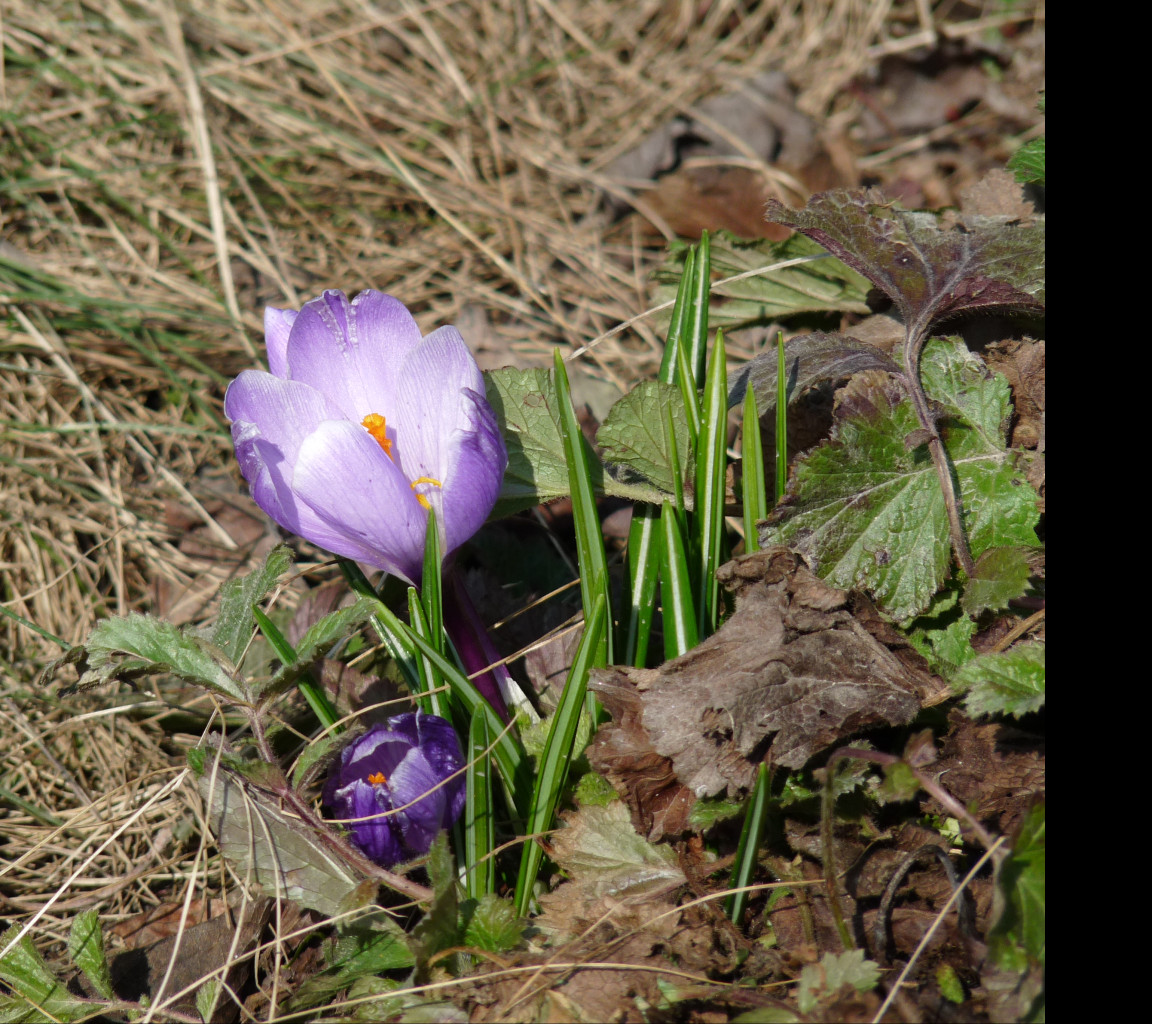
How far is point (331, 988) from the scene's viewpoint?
1265 mm

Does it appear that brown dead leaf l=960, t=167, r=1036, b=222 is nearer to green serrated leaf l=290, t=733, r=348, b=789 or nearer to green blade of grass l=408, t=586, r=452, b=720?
green blade of grass l=408, t=586, r=452, b=720

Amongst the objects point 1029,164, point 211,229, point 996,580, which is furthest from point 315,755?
point 211,229

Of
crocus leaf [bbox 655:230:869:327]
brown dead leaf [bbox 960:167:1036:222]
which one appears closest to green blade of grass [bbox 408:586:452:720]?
crocus leaf [bbox 655:230:869:327]

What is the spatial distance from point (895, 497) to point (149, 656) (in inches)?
44.0

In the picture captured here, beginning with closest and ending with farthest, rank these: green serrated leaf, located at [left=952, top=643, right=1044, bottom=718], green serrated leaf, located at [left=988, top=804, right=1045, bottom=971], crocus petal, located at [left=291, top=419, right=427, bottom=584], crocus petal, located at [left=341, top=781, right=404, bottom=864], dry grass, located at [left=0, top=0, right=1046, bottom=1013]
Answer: green serrated leaf, located at [left=988, top=804, right=1045, bottom=971] < green serrated leaf, located at [left=952, top=643, right=1044, bottom=718] < crocus petal, located at [left=291, top=419, right=427, bottom=584] < crocus petal, located at [left=341, top=781, right=404, bottom=864] < dry grass, located at [left=0, top=0, right=1046, bottom=1013]

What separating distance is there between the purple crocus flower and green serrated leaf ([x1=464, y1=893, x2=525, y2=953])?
465mm

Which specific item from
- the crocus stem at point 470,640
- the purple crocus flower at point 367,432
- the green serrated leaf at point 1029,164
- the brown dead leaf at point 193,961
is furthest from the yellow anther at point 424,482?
the green serrated leaf at point 1029,164

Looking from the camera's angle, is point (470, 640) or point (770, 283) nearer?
point (470, 640)

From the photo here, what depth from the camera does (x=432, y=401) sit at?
54.3 inches

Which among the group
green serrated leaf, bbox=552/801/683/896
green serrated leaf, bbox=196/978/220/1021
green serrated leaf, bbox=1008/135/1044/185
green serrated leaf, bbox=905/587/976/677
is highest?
green serrated leaf, bbox=1008/135/1044/185

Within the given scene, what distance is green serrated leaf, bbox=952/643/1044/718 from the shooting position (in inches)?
44.0

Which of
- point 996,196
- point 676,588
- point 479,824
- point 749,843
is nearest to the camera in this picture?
point 749,843

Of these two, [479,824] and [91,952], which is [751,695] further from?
[91,952]
